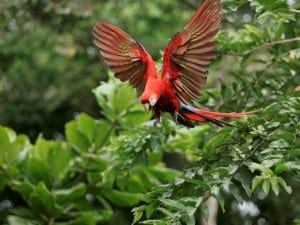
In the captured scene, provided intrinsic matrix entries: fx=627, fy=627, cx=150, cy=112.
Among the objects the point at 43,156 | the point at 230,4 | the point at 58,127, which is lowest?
the point at 58,127

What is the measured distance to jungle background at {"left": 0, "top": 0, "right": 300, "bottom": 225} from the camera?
5.70ft

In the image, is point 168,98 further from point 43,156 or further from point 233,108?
point 43,156

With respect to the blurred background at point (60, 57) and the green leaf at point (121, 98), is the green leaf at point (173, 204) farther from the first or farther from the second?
the blurred background at point (60, 57)

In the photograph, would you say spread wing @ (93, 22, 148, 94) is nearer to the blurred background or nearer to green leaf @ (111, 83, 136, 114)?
green leaf @ (111, 83, 136, 114)

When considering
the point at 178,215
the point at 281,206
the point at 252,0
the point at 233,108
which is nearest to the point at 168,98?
the point at 178,215

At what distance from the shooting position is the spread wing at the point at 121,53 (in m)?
1.78

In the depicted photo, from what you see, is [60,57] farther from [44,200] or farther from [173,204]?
[173,204]

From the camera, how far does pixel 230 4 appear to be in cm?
205

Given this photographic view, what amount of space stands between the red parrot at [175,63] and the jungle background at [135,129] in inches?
6.5

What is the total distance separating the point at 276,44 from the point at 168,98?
29.0 inches

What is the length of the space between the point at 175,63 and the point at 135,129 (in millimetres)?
839

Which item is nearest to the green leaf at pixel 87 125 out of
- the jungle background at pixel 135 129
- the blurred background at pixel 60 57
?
the jungle background at pixel 135 129

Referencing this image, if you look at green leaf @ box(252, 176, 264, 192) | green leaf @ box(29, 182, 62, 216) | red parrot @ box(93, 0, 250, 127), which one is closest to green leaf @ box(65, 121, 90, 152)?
green leaf @ box(29, 182, 62, 216)

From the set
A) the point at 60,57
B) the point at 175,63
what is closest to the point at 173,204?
the point at 175,63
